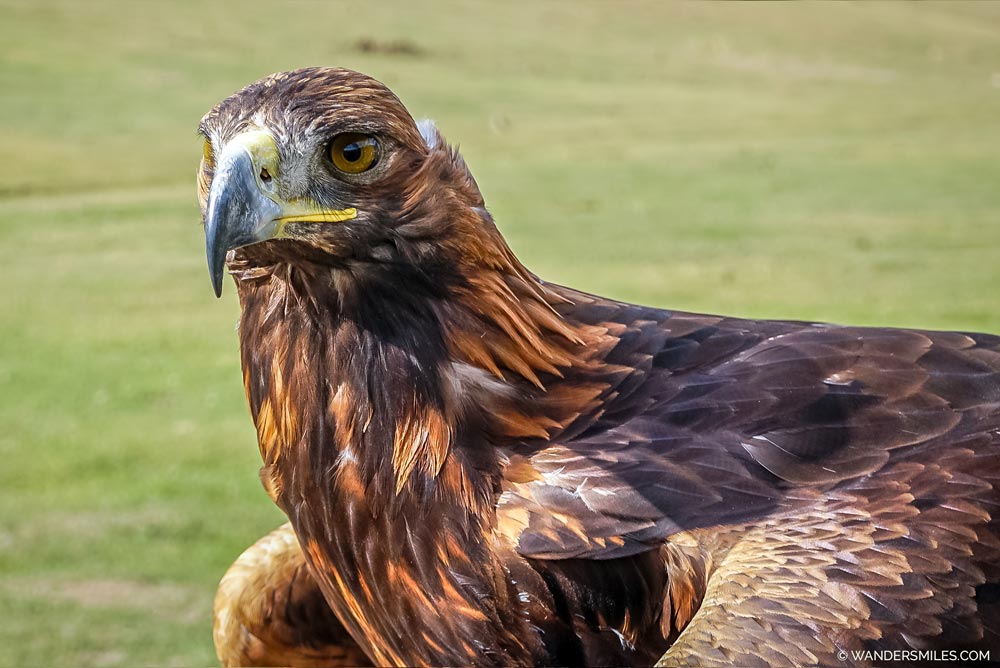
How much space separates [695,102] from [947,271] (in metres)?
15.8

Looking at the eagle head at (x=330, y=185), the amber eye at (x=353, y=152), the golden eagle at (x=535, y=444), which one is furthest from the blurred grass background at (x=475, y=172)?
the amber eye at (x=353, y=152)

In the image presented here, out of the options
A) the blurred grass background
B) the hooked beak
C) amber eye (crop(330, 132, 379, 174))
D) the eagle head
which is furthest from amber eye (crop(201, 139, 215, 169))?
the blurred grass background

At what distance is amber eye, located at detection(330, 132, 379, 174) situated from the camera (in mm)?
2883

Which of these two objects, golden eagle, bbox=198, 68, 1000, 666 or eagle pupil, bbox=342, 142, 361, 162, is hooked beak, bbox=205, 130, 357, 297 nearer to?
golden eagle, bbox=198, 68, 1000, 666

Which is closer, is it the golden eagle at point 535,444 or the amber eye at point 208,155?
the golden eagle at point 535,444

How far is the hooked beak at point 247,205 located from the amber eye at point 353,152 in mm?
106

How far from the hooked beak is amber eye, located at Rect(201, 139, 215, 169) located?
195mm

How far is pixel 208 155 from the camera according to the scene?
3061 mm

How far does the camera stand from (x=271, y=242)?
9.57ft

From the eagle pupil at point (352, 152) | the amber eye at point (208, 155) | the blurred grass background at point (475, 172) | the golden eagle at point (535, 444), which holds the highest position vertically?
the blurred grass background at point (475, 172)

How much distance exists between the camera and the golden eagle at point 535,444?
2.79 metres

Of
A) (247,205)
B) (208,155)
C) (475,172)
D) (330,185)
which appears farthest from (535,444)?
(475,172)

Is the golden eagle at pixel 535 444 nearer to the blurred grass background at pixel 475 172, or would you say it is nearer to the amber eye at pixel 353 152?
the amber eye at pixel 353 152

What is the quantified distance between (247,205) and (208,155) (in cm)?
34
